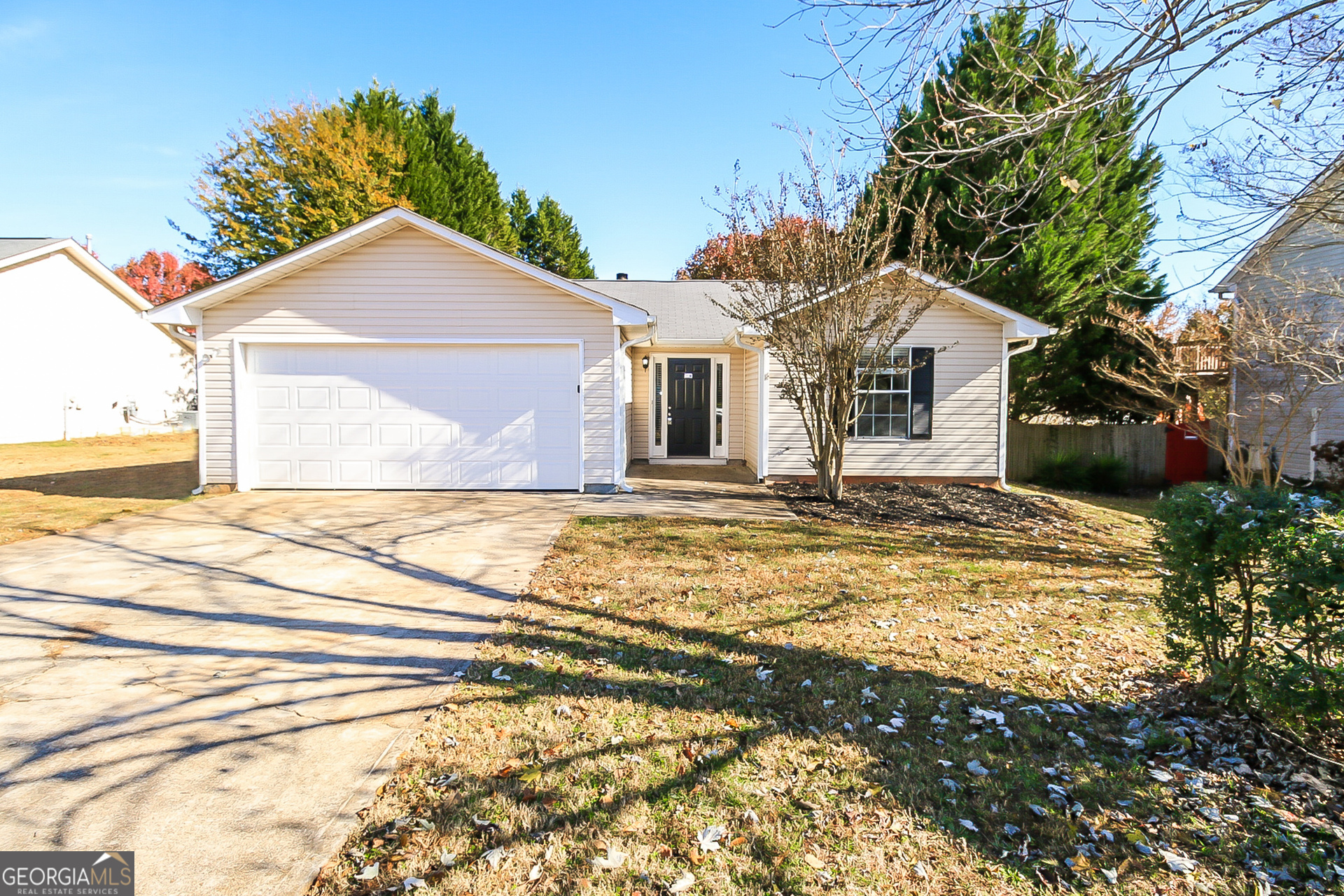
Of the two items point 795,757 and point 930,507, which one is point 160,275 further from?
point 795,757

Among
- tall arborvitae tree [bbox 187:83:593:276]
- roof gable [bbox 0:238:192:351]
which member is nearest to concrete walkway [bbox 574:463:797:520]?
roof gable [bbox 0:238:192:351]

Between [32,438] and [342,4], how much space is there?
54.9 feet

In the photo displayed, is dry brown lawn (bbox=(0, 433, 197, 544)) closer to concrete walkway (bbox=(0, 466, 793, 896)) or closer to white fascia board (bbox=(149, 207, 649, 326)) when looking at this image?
concrete walkway (bbox=(0, 466, 793, 896))

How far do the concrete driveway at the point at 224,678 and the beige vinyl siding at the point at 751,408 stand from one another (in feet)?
18.6

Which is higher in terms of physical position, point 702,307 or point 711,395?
point 702,307

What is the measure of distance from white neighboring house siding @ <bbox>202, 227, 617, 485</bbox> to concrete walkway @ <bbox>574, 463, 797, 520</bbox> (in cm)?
267

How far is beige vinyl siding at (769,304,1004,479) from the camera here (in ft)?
39.3

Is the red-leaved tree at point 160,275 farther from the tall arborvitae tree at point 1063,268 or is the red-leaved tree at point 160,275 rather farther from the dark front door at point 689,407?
the tall arborvitae tree at point 1063,268

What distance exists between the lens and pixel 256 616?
503 centimetres

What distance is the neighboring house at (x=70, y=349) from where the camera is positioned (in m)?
18.7

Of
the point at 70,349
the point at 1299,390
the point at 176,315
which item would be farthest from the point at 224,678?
the point at 70,349

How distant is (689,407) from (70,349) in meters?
19.3

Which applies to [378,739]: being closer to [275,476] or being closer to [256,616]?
[256,616]

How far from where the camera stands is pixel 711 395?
1498 cm
